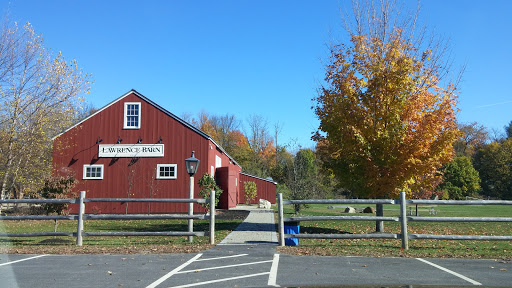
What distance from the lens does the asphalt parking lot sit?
645 cm

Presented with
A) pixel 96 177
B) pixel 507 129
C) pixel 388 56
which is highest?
pixel 507 129

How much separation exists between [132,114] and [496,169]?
57.2 m

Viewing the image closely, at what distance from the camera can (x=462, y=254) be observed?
912cm

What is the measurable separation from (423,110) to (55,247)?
38.6 ft

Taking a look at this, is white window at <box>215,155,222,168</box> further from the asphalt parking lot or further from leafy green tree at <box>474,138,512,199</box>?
leafy green tree at <box>474,138,512,199</box>

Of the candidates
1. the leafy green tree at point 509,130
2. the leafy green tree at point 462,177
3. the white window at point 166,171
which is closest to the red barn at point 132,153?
the white window at point 166,171

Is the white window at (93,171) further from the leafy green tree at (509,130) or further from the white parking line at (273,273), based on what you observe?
the leafy green tree at (509,130)

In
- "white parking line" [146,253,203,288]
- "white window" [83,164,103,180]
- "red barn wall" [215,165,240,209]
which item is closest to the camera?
"white parking line" [146,253,203,288]

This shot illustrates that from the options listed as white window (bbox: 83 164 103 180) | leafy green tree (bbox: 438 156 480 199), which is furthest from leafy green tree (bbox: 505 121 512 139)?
white window (bbox: 83 164 103 180)

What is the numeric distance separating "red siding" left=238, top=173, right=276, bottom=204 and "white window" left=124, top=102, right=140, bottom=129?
13299mm

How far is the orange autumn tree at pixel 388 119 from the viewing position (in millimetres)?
12281

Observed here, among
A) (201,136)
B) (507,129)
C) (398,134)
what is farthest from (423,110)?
(507,129)

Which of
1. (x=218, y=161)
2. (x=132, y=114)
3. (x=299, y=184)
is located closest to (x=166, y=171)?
(x=132, y=114)

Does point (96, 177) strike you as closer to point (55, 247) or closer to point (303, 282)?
point (55, 247)
